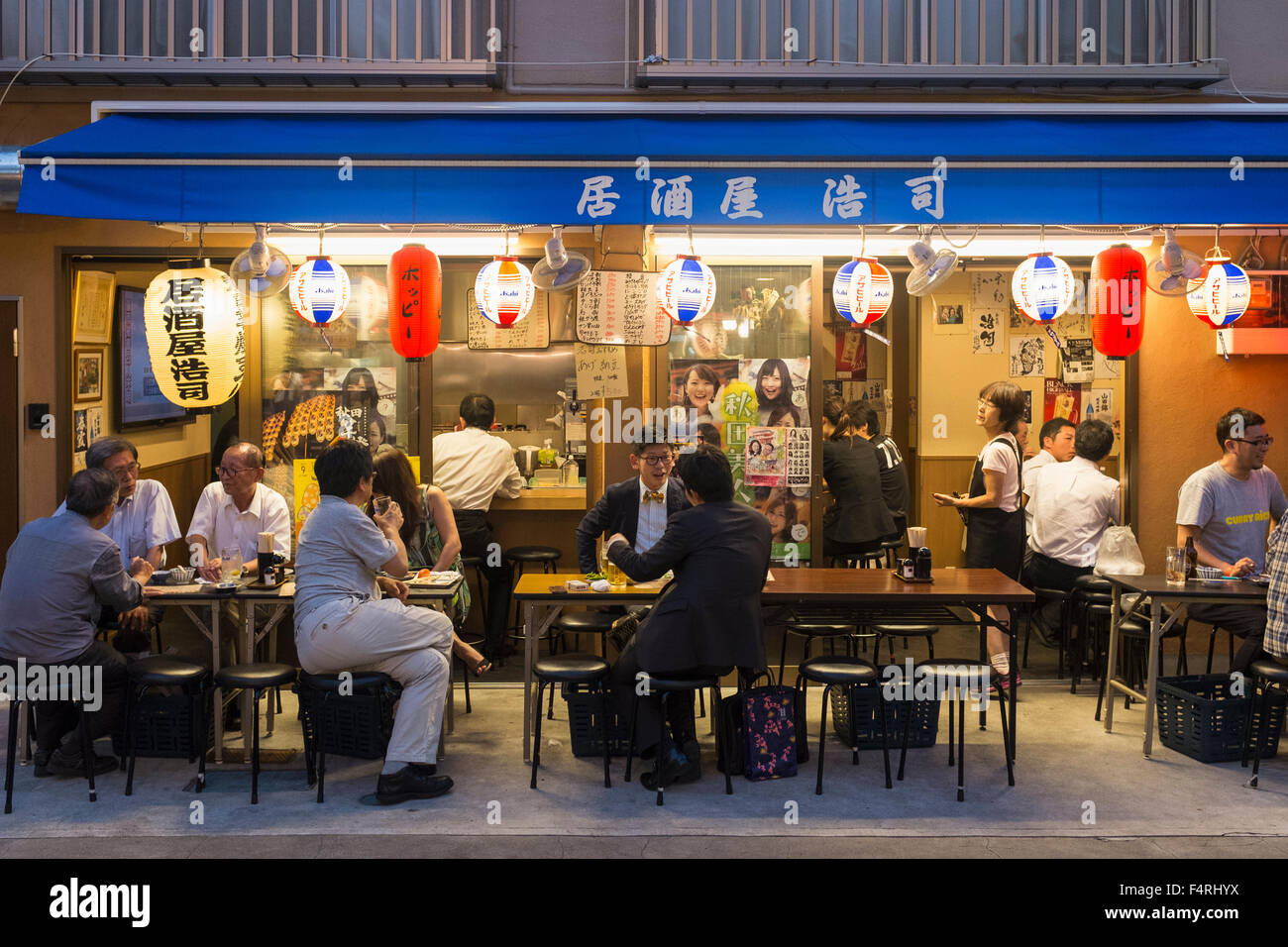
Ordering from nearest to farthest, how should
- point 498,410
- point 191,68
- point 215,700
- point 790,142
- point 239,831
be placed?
point 239,831 < point 215,700 < point 790,142 < point 191,68 < point 498,410

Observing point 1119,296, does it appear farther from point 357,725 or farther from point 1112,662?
point 357,725

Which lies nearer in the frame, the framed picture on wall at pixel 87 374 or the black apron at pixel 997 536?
the black apron at pixel 997 536

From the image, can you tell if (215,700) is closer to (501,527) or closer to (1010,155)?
(501,527)

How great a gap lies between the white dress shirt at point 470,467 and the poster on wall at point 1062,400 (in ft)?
16.5

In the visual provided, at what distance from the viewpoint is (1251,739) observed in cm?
723

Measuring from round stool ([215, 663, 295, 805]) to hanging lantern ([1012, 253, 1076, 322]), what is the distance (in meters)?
5.11

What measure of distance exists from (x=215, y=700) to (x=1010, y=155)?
5.74m

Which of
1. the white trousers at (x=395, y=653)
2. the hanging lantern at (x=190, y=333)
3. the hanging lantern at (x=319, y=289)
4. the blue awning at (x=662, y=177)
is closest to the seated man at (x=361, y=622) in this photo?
the white trousers at (x=395, y=653)

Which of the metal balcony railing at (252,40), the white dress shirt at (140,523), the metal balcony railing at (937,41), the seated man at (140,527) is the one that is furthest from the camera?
the metal balcony railing at (937,41)

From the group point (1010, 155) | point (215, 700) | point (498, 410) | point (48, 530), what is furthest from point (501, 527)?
point (1010, 155)

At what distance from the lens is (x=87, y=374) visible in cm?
953

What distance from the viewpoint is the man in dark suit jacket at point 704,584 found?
655 centimetres

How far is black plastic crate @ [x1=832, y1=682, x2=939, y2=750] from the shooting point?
7.45 meters

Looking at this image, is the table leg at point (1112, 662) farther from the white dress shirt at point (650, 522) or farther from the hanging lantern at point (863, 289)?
the white dress shirt at point (650, 522)
